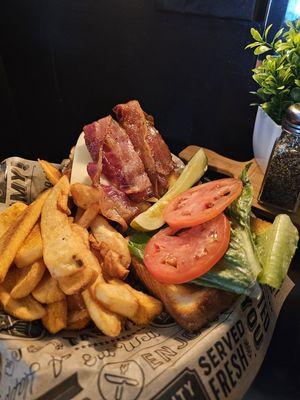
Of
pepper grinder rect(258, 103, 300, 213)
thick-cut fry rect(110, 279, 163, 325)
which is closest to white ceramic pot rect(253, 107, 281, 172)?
pepper grinder rect(258, 103, 300, 213)

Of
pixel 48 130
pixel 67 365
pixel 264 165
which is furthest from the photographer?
pixel 48 130

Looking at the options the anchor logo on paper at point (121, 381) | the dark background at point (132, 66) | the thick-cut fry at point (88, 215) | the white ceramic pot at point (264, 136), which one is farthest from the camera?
the dark background at point (132, 66)

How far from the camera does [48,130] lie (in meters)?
2.88

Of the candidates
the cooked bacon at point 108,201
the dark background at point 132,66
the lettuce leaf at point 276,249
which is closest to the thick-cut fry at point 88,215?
the cooked bacon at point 108,201

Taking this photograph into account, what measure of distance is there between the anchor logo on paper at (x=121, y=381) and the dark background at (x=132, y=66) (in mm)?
1877

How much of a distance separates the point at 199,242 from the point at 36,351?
25.3 inches

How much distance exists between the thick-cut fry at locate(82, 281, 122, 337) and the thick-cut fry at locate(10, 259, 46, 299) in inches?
6.6

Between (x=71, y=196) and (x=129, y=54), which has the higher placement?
(x=129, y=54)

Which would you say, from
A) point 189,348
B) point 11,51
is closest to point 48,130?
point 11,51

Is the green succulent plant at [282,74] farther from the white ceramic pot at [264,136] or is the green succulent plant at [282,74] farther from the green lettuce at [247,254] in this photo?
the green lettuce at [247,254]

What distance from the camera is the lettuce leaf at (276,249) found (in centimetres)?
120

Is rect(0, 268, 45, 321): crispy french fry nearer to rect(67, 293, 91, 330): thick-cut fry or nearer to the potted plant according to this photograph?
rect(67, 293, 91, 330): thick-cut fry

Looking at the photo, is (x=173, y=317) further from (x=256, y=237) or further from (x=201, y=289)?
(x=256, y=237)

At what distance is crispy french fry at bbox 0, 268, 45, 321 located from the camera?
3.67 ft
